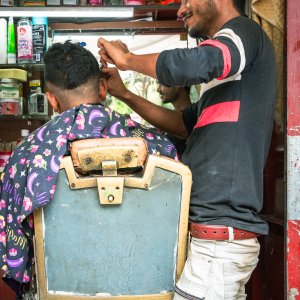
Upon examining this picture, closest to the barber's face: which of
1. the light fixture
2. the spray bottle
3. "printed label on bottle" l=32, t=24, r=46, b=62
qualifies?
the light fixture

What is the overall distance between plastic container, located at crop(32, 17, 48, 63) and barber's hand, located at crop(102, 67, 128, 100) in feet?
4.33

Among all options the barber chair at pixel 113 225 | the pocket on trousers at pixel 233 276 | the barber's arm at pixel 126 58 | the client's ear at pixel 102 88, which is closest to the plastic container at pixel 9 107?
the client's ear at pixel 102 88

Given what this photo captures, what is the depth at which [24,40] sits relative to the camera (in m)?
3.38

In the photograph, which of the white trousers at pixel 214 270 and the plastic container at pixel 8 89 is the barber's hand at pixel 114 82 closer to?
the white trousers at pixel 214 270

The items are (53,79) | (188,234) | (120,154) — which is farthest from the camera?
(53,79)

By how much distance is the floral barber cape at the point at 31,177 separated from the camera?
5.11 ft

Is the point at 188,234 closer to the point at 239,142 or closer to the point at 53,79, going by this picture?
the point at 239,142

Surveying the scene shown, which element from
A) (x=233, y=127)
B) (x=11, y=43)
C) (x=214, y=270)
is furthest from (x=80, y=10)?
(x=214, y=270)

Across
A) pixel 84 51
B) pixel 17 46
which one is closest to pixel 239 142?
pixel 84 51

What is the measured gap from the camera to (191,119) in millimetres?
2330

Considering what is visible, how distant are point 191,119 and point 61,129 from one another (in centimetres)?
83

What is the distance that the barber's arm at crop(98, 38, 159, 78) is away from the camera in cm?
164

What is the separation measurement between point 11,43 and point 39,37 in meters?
0.22

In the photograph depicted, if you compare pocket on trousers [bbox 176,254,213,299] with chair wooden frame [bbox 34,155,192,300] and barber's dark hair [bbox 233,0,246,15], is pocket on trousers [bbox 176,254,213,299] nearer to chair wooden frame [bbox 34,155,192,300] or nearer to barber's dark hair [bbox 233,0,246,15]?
chair wooden frame [bbox 34,155,192,300]
